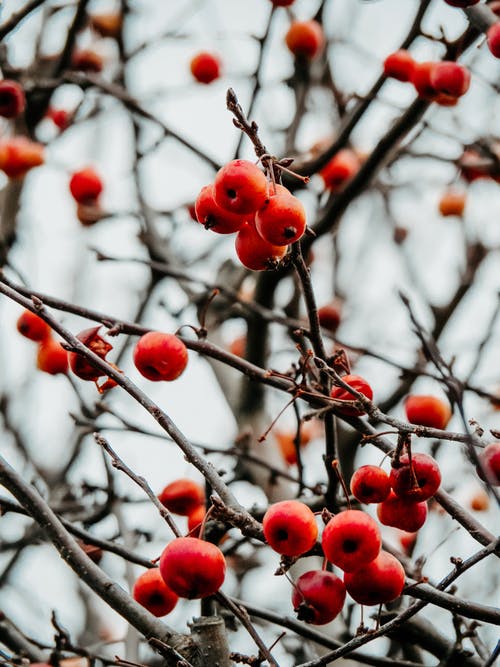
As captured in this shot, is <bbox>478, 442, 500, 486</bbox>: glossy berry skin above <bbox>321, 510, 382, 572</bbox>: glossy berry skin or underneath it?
above

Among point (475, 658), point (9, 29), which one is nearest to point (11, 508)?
point (475, 658)

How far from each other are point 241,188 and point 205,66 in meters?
3.86

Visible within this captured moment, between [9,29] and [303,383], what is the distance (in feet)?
9.12

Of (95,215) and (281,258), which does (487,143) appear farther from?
(281,258)

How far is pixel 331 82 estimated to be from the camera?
19.6ft

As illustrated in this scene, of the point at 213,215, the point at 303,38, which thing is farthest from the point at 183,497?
the point at 303,38

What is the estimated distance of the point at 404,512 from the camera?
6.61ft

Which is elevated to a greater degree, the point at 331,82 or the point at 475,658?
the point at 331,82

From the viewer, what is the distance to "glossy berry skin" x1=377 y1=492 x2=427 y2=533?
2.01 metres

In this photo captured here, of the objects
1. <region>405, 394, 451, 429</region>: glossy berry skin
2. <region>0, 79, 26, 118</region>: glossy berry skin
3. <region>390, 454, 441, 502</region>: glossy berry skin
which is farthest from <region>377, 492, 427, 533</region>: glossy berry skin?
<region>0, 79, 26, 118</region>: glossy berry skin

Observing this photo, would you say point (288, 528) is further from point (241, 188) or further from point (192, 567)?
point (241, 188)

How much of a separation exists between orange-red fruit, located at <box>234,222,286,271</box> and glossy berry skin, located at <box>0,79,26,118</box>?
9.01 ft

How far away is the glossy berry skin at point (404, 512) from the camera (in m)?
2.01

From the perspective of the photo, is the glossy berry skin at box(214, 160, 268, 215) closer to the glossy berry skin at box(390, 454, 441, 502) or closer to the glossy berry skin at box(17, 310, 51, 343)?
the glossy berry skin at box(390, 454, 441, 502)
